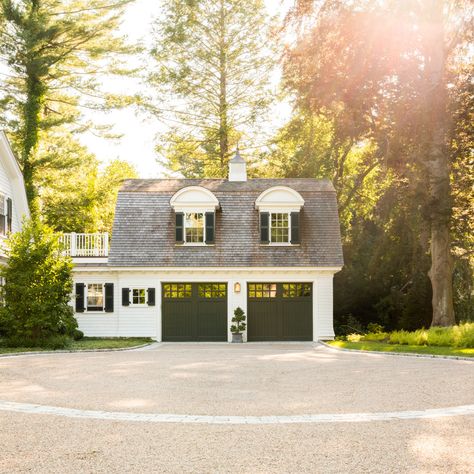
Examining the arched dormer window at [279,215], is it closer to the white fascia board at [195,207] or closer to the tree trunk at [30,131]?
the white fascia board at [195,207]

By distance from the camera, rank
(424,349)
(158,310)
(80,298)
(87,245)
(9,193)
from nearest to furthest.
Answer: (424,349)
(9,193)
(158,310)
(80,298)
(87,245)

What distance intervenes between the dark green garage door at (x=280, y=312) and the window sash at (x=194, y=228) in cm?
266

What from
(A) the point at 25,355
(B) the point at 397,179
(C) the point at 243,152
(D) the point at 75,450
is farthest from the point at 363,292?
(D) the point at 75,450

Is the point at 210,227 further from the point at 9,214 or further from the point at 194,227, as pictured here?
the point at 9,214

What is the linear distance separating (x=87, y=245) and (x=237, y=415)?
20123mm

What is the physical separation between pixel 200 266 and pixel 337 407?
1678 centimetres

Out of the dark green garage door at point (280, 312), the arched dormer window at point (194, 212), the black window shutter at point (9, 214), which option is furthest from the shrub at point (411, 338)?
the black window shutter at point (9, 214)

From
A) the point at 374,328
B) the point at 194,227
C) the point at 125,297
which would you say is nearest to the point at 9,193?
the point at 125,297

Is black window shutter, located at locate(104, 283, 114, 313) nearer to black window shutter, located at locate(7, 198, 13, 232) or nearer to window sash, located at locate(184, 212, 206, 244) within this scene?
window sash, located at locate(184, 212, 206, 244)

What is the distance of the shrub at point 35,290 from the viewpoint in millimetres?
20812

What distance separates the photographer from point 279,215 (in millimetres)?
27688

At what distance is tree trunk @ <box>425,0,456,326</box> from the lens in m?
22.4

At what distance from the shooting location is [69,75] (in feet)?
117

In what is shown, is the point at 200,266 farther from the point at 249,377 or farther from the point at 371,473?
the point at 371,473
